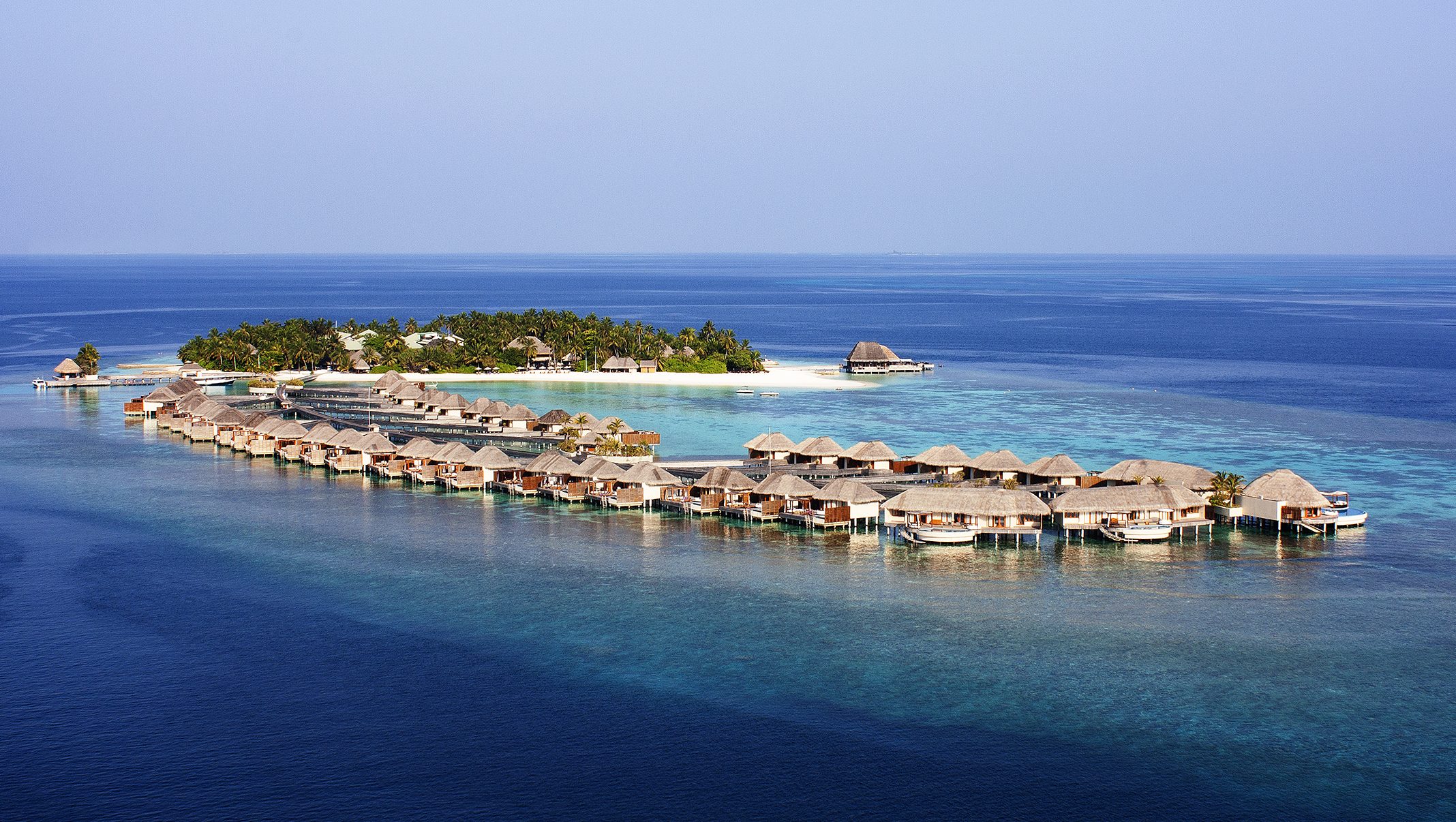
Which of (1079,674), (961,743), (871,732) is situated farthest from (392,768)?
(1079,674)

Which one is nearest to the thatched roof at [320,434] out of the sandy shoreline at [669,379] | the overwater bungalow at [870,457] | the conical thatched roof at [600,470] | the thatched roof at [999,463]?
the conical thatched roof at [600,470]

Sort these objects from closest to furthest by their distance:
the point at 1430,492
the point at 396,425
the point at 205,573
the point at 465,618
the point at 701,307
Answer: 1. the point at 465,618
2. the point at 205,573
3. the point at 1430,492
4. the point at 396,425
5. the point at 701,307

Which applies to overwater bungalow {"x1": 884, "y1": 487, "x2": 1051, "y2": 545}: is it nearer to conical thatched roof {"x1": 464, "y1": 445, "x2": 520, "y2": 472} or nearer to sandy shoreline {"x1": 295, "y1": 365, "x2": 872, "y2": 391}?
conical thatched roof {"x1": 464, "y1": 445, "x2": 520, "y2": 472}

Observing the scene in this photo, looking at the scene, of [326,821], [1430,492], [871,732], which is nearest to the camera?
[326,821]

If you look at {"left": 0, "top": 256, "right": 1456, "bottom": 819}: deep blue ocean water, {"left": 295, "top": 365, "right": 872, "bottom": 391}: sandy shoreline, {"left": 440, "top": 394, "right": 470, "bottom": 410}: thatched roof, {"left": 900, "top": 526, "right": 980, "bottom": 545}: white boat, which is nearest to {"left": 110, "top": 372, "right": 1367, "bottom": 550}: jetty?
{"left": 900, "top": 526, "right": 980, "bottom": 545}: white boat

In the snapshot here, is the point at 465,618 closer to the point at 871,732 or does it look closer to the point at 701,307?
the point at 871,732

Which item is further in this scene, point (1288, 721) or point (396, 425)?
point (396, 425)
